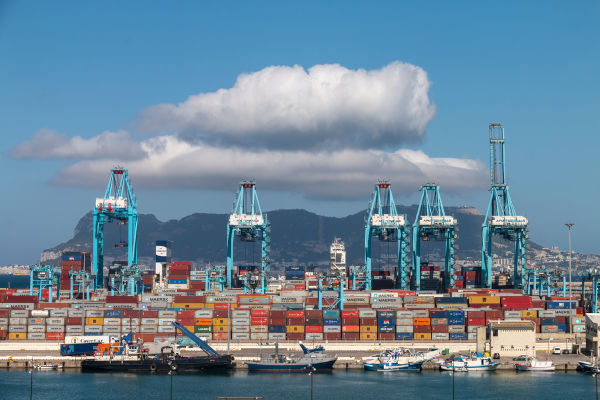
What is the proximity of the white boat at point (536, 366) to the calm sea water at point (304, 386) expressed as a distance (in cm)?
136

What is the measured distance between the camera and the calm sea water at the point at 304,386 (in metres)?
70.0

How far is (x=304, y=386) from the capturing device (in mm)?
74188

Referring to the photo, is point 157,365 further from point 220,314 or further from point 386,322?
point 386,322

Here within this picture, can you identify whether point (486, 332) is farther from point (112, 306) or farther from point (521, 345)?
point (112, 306)

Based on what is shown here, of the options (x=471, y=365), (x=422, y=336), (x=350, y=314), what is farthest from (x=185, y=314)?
(x=471, y=365)

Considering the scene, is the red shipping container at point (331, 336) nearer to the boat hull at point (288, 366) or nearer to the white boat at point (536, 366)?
the boat hull at point (288, 366)

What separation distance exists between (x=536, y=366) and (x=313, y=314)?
22577mm

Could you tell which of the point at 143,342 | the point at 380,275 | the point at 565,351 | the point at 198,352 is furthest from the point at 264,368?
the point at 380,275

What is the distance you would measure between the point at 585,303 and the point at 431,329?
32613 mm

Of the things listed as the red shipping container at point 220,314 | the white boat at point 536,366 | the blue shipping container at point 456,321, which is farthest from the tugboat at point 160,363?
the white boat at point 536,366

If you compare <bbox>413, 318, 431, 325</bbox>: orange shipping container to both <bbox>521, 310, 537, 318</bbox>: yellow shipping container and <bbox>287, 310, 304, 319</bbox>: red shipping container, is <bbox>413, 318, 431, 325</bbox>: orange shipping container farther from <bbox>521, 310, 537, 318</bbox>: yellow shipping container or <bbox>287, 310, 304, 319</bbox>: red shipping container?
<bbox>287, 310, 304, 319</bbox>: red shipping container

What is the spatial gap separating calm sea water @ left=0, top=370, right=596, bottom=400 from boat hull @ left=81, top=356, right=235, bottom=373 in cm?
187

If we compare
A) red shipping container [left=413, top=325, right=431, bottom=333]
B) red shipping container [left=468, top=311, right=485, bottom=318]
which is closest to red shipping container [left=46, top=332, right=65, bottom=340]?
red shipping container [left=413, top=325, right=431, bottom=333]

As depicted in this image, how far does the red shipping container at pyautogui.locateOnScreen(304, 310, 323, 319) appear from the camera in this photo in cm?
9206
